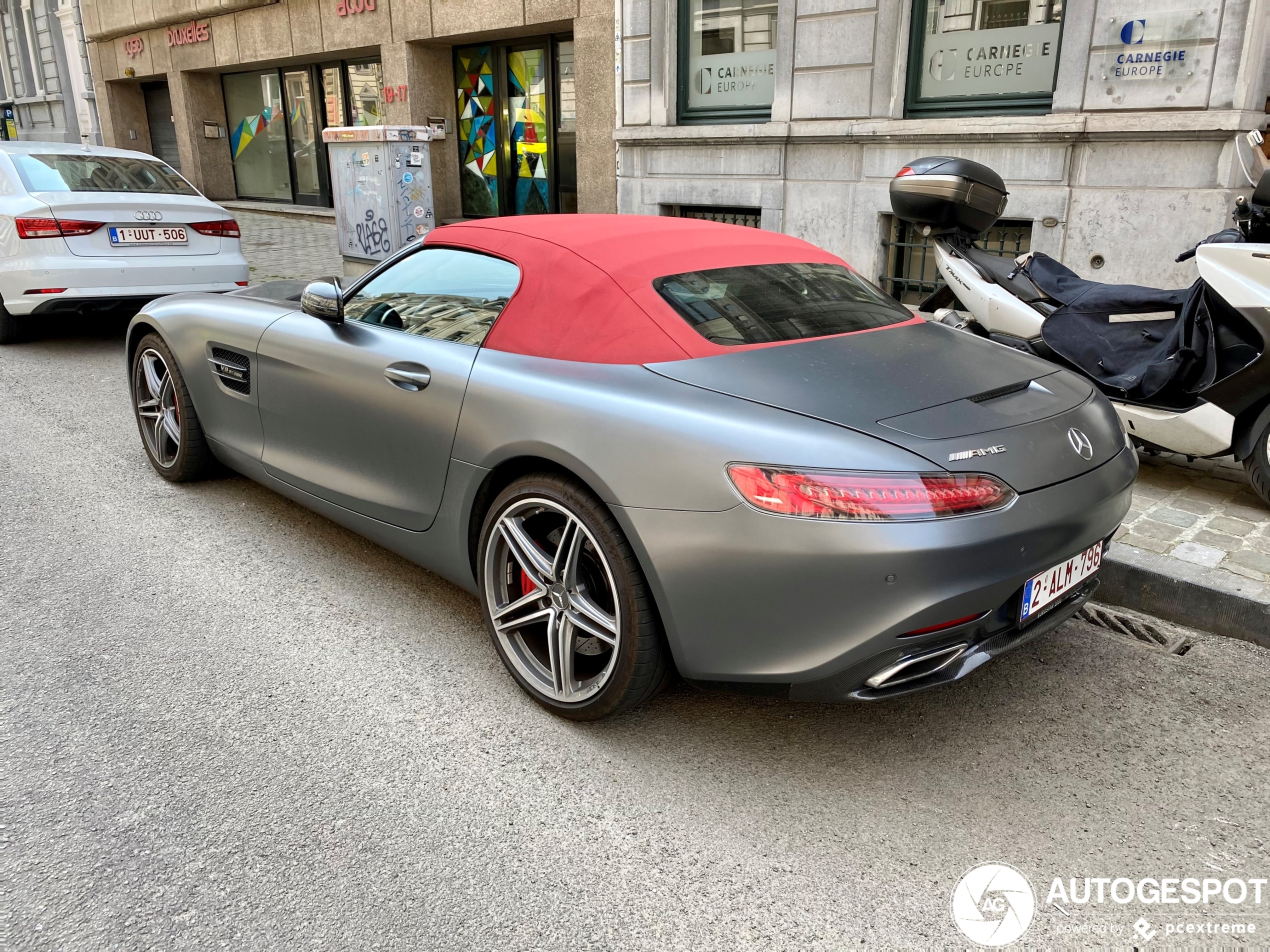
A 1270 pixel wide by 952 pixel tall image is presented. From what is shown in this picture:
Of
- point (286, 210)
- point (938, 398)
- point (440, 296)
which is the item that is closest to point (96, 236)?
point (440, 296)

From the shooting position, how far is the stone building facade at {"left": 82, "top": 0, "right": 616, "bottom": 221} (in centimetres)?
1237

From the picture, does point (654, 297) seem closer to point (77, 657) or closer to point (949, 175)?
point (77, 657)

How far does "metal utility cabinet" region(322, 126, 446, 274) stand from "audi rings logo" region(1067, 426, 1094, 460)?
8345 mm

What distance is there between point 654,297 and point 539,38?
1193 centimetres

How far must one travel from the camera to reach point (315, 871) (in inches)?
90.8

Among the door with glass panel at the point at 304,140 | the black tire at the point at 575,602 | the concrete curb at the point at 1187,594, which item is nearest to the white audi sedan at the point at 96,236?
the black tire at the point at 575,602

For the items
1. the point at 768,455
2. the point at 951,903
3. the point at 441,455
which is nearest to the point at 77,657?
the point at 441,455

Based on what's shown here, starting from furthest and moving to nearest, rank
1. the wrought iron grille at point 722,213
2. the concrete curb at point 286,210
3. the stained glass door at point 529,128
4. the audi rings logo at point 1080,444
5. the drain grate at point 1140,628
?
the concrete curb at point 286,210
the stained glass door at point 529,128
the wrought iron grille at point 722,213
the drain grate at point 1140,628
the audi rings logo at point 1080,444

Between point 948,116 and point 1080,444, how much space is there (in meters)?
6.83

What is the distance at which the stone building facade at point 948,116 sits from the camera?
22.8ft

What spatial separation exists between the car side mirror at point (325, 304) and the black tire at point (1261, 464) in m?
3.97

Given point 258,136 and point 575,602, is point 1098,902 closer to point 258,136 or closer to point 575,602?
point 575,602

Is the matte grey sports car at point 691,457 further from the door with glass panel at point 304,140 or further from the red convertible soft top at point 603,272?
the door with glass panel at point 304,140

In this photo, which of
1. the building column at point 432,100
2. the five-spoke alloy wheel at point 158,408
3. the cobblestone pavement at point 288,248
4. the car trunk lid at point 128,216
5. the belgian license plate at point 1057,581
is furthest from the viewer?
the building column at point 432,100
